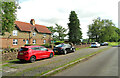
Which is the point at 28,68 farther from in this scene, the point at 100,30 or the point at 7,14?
the point at 100,30

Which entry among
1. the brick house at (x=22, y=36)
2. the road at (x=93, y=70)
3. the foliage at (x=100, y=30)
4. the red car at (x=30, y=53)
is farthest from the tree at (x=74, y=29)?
the road at (x=93, y=70)

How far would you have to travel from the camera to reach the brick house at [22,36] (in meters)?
25.6

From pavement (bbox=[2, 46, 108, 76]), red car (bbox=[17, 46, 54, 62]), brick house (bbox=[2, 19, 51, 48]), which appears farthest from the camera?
brick house (bbox=[2, 19, 51, 48])

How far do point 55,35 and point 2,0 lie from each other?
40.5m

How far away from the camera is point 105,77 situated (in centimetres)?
480

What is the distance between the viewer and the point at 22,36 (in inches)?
1133

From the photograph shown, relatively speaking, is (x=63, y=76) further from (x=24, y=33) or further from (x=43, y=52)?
(x=24, y=33)

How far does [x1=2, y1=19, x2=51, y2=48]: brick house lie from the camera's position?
25.6m

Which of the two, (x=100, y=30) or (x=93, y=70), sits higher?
(x=100, y=30)

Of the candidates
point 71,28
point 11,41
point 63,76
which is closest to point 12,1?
point 11,41

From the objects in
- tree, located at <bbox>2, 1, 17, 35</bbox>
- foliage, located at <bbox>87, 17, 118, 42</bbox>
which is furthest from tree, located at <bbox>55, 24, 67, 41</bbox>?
tree, located at <bbox>2, 1, 17, 35</bbox>

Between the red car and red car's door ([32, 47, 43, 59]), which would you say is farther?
red car's door ([32, 47, 43, 59])

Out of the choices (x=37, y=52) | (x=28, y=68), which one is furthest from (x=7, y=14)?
(x=28, y=68)

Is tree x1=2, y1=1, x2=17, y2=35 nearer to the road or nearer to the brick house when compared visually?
the brick house
